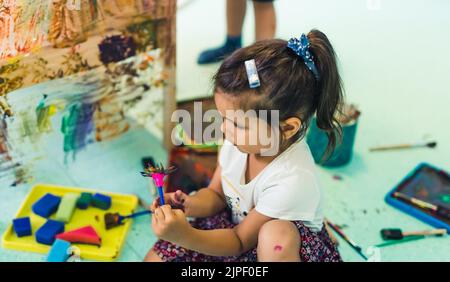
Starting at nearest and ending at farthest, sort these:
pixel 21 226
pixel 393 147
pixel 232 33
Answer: pixel 21 226 → pixel 393 147 → pixel 232 33

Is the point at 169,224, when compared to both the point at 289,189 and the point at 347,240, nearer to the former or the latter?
the point at 289,189

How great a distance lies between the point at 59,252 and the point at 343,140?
2.73ft

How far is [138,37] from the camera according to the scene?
1213mm

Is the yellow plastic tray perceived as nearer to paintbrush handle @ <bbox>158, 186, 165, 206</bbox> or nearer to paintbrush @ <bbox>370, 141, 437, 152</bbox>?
paintbrush handle @ <bbox>158, 186, 165, 206</bbox>

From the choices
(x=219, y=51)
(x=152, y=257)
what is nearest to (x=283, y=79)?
(x=152, y=257)

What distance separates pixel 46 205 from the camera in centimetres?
125

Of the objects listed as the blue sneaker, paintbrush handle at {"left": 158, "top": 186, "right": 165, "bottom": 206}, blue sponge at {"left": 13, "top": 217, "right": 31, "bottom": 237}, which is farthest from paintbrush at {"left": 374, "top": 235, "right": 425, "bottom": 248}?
the blue sneaker

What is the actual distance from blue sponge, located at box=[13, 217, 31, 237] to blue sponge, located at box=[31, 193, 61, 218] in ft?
0.18

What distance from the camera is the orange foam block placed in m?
1.18

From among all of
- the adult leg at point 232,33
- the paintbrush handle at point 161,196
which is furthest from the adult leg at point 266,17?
the paintbrush handle at point 161,196

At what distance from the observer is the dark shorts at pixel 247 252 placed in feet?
3.24

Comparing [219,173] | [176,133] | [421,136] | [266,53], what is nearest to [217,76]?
[266,53]

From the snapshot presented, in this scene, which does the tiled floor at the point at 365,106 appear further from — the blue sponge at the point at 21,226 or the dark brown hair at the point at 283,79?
the dark brown hair at the point at 283,79
